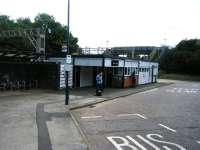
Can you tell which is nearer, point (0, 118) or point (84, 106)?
point (0, 118)

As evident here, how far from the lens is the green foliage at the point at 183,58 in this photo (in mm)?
80750

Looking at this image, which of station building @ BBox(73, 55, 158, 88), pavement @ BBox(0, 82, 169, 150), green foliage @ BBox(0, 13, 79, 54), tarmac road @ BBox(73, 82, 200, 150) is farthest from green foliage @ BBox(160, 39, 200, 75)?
pavement @ BBox(0, 82, 169, 150)

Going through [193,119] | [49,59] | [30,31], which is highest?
[30,31]

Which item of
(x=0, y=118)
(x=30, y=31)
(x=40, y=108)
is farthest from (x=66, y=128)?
(x=30, y=31)

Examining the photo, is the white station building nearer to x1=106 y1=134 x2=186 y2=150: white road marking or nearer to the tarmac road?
the tarmac road

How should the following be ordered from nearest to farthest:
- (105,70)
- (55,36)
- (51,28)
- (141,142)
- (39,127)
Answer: (141,142) → (39,127) → (105,70) → (55,36) → (51,28)

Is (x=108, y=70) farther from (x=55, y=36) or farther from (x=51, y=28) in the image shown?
(x=51, y=28)

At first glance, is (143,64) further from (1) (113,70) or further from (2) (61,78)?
(2) (61,78)

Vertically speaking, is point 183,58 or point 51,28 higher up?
point 51,28

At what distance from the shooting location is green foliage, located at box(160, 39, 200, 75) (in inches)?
3179

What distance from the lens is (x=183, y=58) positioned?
270 feet

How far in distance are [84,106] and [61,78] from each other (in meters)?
9.58

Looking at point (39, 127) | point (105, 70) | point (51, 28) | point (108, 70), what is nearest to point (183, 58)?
point (51, 28)

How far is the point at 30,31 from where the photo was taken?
1286 inches
